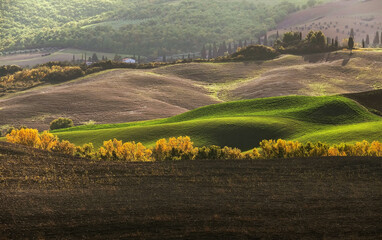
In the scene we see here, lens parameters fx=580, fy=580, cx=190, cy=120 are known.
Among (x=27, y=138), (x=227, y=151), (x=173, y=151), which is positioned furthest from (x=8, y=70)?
(x=227, y=151)

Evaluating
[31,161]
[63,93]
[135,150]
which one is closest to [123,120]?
[63,93]

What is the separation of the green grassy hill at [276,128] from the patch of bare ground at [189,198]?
25.7 m

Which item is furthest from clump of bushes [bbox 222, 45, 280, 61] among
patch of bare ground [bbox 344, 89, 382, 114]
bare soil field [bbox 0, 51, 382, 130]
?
patch of bare ground [bbox 344, 89, 382, 114]

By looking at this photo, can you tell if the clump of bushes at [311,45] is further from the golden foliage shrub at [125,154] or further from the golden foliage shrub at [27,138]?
the golden foliage shrub at [125,154]

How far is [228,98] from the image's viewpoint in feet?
447

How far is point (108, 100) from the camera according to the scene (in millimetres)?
125938

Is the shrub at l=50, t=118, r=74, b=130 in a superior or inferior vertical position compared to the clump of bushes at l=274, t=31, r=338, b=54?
inferior

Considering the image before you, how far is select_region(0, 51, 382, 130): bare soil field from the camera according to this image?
116 m

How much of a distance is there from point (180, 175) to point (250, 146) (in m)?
31.8

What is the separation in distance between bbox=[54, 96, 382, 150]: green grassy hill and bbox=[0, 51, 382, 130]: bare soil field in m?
29.8

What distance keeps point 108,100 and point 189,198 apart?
93.9m

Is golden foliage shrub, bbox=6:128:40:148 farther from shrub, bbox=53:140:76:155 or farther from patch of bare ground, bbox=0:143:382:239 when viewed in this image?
patch of bare ground, bbox=0:143:382:239

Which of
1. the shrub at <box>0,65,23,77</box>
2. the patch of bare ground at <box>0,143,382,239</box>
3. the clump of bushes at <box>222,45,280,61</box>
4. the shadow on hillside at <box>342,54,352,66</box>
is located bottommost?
the patch of bare ground at <box>0,143,382,239</box>

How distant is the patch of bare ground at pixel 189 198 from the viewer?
1141 inches
